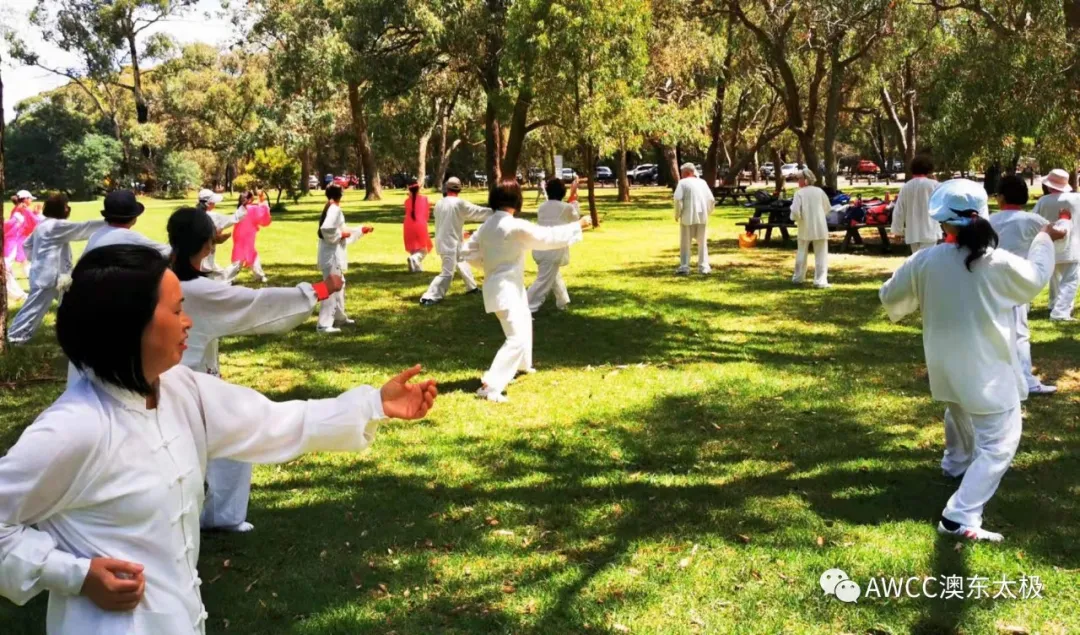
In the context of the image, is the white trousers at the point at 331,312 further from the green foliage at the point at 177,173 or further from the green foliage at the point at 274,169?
the green foliage at the point at 177,173

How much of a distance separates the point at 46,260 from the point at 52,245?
0.27 metres

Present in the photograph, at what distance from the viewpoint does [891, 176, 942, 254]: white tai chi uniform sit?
11375 mm

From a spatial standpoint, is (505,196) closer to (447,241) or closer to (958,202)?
(958,202)

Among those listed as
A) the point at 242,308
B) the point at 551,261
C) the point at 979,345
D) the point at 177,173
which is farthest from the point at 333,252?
the point at 177,173

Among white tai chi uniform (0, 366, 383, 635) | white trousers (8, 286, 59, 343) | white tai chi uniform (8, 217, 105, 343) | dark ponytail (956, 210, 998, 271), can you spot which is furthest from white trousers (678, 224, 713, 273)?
white tai chi uniform (0, 366, 383, 635)

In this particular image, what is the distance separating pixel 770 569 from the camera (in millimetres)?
4406

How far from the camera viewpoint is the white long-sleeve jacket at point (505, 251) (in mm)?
7559

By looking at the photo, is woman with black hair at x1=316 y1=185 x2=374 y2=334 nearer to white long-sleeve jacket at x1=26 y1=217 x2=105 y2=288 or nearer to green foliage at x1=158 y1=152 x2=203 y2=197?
white long-sleeve jacket at x1=26 y1=217 x2=105 y2=288

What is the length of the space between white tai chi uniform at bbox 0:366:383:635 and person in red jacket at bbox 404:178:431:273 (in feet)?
43.4

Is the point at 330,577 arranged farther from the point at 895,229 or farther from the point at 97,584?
the point at 895,229

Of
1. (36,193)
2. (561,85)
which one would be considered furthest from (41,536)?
(36,193)

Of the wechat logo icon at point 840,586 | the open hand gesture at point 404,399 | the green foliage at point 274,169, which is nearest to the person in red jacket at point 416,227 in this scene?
the wechat logo icon at point 840,586

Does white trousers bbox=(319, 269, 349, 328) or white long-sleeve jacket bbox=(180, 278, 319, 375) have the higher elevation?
white long-sleeve jacket bbox=(180, 278, 319, 375)

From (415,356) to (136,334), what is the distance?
753 centimetres
